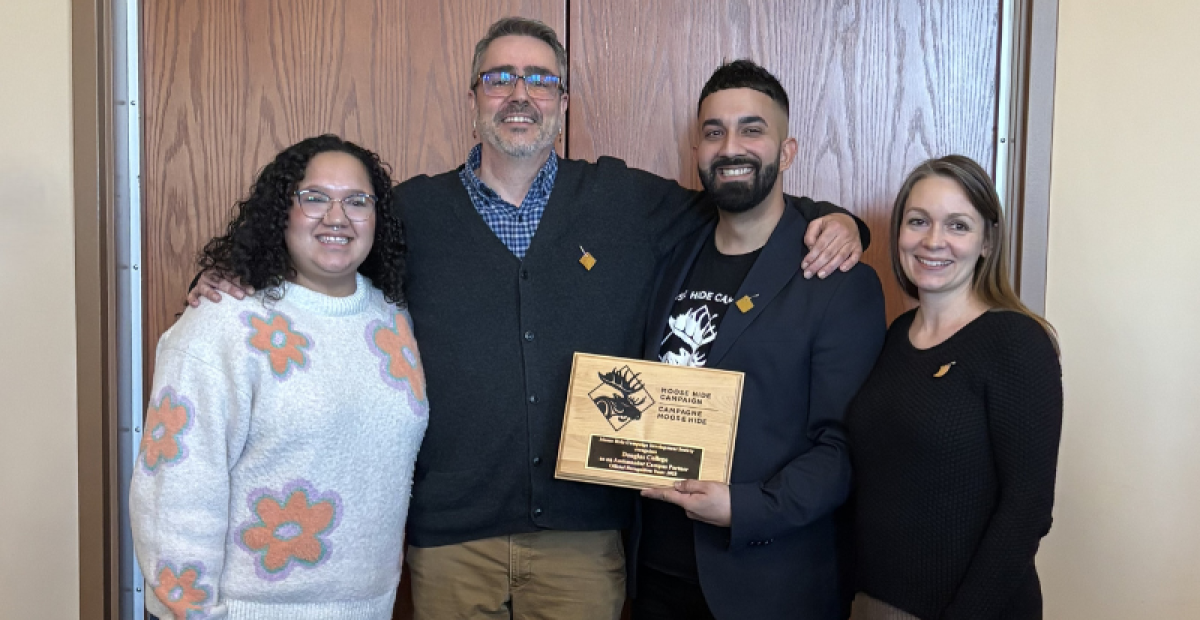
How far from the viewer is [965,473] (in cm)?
169

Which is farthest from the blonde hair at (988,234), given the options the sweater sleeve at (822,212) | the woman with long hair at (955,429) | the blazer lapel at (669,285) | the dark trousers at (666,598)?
the dark trousers at (666,598)

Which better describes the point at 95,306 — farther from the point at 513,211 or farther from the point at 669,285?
the point at 669,285

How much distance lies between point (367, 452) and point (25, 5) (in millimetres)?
1738

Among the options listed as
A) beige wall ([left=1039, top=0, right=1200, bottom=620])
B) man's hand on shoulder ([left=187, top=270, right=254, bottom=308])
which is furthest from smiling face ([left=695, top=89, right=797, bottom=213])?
man's hand on shoulder ([left=187, top=270, right=254, bottom=308])

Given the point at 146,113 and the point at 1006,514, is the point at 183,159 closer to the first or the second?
the point at 146,113

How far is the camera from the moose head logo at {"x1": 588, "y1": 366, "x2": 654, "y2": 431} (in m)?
1.93

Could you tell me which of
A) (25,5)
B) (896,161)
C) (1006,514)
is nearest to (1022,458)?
(1006,514)

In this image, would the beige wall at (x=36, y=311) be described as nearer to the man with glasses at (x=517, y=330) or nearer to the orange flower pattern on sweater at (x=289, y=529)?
the man with glasses at (x=517, y=330)

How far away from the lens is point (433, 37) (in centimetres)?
262

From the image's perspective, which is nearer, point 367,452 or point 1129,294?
point 367,452

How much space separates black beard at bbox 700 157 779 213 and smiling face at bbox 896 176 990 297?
343mm

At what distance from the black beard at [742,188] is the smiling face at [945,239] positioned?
0.34 metres

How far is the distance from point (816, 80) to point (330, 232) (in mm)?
1537

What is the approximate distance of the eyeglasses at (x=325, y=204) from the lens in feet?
6.03
